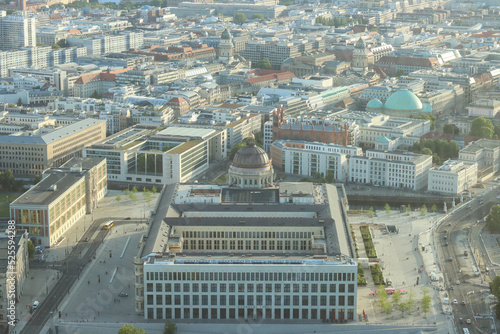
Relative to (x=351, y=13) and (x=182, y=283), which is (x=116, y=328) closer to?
(x=182, y=283)

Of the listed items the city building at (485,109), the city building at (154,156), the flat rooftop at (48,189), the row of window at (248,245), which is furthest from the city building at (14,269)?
the city building at (485,109)

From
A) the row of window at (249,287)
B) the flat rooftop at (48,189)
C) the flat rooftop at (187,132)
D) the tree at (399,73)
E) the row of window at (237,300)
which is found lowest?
the row of window at (237,300)

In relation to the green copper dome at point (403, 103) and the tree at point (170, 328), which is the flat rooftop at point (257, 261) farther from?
the green copper dome at point (403, 103)

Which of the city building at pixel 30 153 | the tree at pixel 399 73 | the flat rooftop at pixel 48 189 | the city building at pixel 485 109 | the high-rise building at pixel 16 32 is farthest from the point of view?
the high-rise building at pixel 16 32

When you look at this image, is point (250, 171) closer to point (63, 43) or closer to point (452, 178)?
point (452, 178)

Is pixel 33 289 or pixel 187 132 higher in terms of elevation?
pixel 187 132

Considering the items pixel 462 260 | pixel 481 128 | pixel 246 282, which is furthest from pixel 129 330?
pixel 481 128
